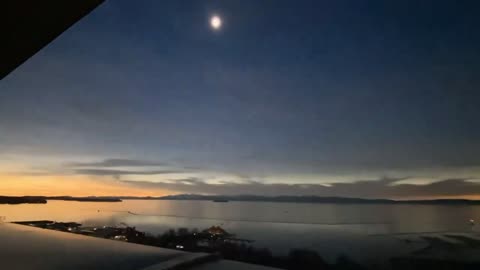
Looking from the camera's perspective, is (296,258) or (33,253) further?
(296,258)

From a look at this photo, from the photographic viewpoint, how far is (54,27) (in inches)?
47.6

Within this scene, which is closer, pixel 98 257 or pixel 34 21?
pixel 34 21

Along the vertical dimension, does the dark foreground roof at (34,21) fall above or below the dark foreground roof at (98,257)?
above

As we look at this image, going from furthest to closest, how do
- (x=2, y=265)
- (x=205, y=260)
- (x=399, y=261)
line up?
(x=399, y=261), (x=205, y=260), (x=2, y=265)

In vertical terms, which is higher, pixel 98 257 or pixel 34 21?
pixel 34 21

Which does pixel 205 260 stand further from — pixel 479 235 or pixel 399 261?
pixel 479 235

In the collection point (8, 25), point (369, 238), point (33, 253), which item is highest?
point (8, 25)

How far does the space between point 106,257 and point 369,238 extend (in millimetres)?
57374

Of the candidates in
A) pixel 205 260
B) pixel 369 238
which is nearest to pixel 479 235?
pixel 369 238

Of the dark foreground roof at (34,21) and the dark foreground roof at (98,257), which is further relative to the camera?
the dark foreground roof at (98,257)

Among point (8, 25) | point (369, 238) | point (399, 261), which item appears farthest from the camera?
point (369, 238)

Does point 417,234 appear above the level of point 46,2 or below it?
below

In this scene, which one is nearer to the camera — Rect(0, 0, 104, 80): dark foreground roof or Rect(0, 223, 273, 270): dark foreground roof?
Rect(0, 0, 104, 80): dark foreground roof

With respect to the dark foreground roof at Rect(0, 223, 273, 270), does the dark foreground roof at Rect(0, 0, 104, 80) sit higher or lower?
higher
